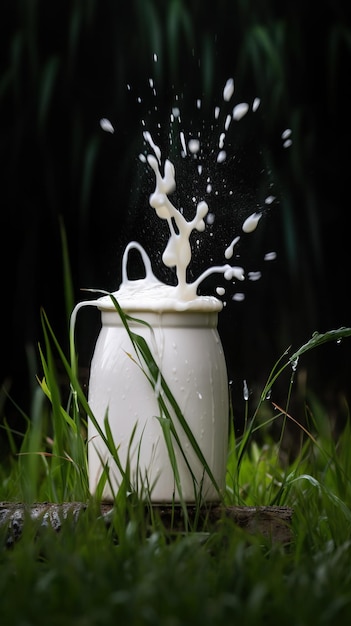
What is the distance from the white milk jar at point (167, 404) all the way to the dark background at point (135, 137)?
1.17 m

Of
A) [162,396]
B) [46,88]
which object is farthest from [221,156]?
[46,88]

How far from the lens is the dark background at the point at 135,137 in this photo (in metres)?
2.92

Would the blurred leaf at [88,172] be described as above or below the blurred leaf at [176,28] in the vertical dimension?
below

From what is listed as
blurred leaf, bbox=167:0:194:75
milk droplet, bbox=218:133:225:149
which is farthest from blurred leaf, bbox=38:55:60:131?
milk droplet, bbox=218:133:225:149

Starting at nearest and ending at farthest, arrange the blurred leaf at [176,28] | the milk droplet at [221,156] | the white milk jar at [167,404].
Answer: the white milk jar at [167,404] < the milk droplet at [221,156] < the blurred leaf at [176,28]

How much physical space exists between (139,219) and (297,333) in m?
1.21

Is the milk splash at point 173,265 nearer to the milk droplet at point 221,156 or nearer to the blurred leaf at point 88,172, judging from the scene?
the milk droplet at point 221,156

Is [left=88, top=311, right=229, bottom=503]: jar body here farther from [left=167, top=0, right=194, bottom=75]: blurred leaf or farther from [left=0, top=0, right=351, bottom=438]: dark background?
[left=167, top=0, right=194, bottom=75]: blurred leaf

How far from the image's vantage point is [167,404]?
→ 1.66m

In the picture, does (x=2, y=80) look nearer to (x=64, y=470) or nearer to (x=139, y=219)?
(x=139, y=219)

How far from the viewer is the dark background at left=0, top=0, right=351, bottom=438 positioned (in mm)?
2920

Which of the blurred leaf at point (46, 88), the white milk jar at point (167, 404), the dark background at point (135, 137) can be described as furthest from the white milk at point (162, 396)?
the blurred leaf at point (46, 88)

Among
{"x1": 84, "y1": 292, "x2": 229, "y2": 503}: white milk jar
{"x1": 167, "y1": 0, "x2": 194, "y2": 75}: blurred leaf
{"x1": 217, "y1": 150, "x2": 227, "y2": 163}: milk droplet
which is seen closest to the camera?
{"x1": 84, "y1": 292, "x2": 229, "y2": 503}: white milk jar

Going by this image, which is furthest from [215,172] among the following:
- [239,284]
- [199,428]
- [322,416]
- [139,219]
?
[322,416]
